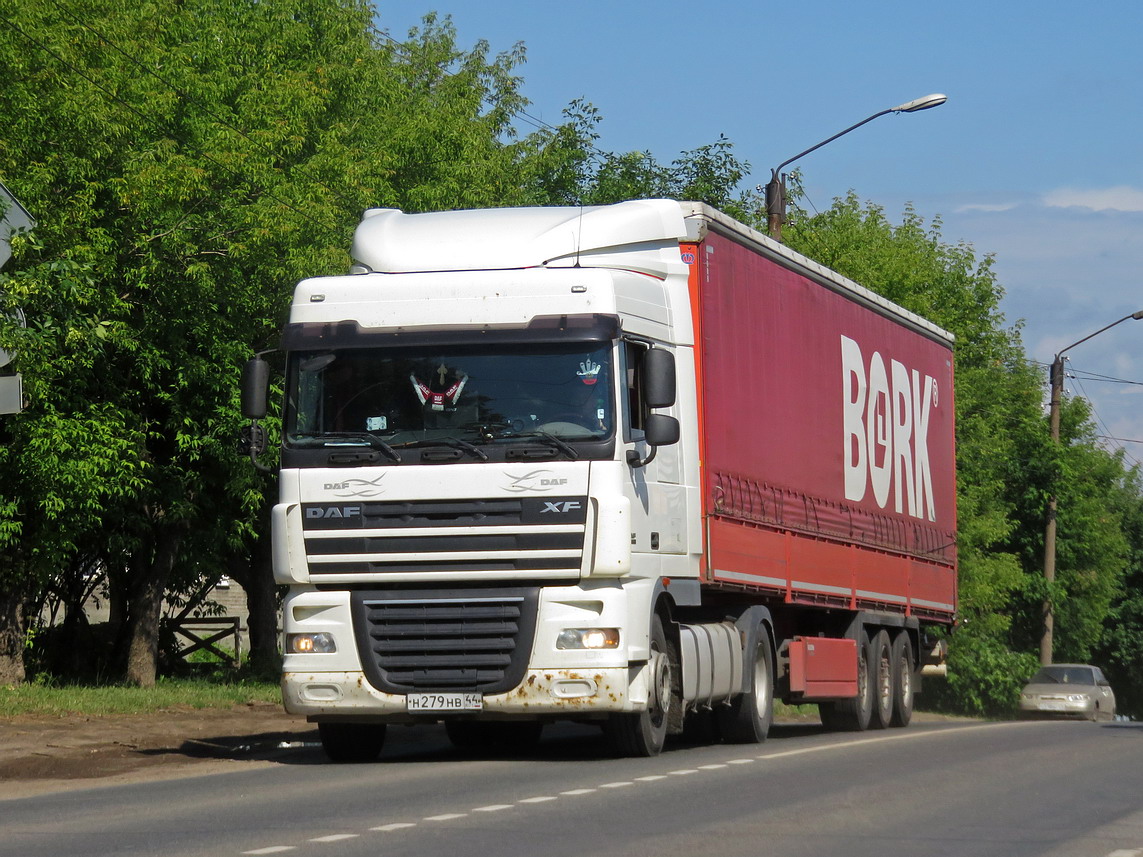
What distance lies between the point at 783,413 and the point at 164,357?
9.48 meters

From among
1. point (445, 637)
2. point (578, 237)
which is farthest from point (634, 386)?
point (445, 637)

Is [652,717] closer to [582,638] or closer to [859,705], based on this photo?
[582,638]

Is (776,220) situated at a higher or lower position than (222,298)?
higher

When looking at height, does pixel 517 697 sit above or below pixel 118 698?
above

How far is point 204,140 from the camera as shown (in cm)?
2280

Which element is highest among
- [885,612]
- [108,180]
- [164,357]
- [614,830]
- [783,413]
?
[108,180]

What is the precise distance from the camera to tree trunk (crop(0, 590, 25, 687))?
2397cm

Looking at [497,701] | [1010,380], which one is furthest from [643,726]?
[1010,380]

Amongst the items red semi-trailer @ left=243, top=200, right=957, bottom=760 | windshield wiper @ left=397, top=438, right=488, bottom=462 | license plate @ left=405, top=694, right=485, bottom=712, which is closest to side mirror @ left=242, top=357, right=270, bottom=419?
red semi-trailer @ left=243, top=200, right=957, bottom=760

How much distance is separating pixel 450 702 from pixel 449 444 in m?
1.85

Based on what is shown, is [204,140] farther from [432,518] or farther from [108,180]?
[432,518]

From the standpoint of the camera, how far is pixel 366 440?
44.5 feet

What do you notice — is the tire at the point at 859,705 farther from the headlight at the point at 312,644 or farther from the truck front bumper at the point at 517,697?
the headlight at the point at 312,644

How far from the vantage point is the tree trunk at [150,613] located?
27078 millimetres
